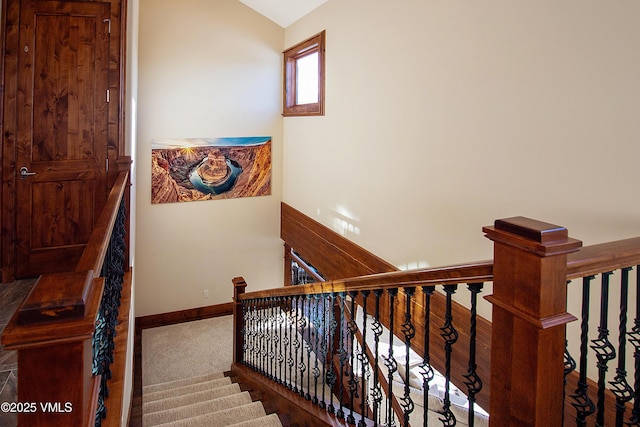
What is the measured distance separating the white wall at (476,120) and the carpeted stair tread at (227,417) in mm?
1684

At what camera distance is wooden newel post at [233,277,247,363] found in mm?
4832

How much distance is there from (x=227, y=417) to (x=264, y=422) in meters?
0.36

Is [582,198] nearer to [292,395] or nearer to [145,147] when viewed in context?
[292,395]

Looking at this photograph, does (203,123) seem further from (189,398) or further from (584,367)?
(584,367)

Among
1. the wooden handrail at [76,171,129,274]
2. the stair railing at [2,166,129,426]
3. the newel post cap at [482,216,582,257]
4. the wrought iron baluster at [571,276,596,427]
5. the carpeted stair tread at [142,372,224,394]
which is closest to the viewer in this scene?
the stair railing at [2,166,129,426]

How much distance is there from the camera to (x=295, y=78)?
647 centimetres

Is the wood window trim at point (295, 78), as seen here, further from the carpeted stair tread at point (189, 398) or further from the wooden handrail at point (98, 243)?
the wooden handrail at point (98, 243)

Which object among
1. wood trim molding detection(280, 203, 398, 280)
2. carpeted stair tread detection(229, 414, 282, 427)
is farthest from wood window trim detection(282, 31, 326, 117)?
carpeted stair tread detection(229, 414, 282, 427)

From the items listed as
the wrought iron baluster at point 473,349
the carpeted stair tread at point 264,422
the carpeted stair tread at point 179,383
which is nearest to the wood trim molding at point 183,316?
the carpeted stair tread at point 179,383

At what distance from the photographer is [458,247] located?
128 inches

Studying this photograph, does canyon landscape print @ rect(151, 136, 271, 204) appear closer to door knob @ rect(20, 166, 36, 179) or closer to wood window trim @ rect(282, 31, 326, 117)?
wood window trim @ rect(282, 31, 326, 117)

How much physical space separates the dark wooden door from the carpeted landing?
4.75ft

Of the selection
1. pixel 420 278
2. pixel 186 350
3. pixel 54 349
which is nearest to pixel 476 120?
pixel 420 278

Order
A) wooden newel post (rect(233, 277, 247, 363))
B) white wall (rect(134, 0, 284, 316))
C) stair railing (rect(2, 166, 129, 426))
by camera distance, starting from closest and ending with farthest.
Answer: stair railing (rect(2, 166, 129, 426))
wooden newel post (rect(233, 277, 247, 363))
white wall (rect(134, 0, 284, 316))
